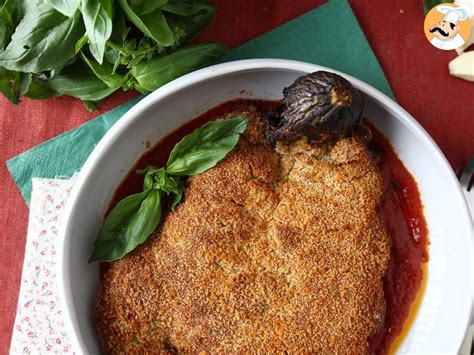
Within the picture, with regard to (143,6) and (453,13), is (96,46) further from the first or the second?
(453,13)

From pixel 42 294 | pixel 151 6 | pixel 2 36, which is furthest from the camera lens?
pixel 42 294

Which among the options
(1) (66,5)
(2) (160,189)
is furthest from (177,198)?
(1) (66,5)

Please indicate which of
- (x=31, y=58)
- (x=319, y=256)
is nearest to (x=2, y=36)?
(x=31, y=58)

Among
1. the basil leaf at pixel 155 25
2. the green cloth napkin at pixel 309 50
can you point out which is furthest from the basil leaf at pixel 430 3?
the basil leaf at pixel 155 25

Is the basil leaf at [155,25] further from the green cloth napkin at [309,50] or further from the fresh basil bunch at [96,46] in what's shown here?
the green cloth napkin at [309,50]

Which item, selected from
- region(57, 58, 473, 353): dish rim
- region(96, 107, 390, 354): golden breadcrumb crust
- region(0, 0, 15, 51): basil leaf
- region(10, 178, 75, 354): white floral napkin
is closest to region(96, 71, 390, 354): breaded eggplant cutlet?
region(96, 107, 390, 354): golden breadcrumb crust

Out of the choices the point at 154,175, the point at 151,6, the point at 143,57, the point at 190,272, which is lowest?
the point at 190,272

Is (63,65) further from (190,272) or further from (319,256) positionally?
(319,256)
